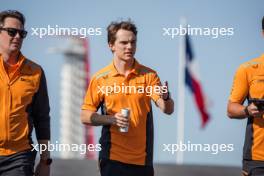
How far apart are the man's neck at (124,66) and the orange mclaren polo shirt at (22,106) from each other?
2.13ft

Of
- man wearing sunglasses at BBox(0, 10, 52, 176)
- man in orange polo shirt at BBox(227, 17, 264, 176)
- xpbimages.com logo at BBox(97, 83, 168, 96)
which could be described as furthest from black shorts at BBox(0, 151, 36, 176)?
man in orange polo shirt at BBox(227, 17, 264, 176)

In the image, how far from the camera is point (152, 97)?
20.6 ft

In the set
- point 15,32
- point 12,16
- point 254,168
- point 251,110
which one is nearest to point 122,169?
point 254,168

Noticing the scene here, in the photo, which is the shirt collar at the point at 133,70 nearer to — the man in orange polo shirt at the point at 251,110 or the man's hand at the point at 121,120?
the man's hand at the point at 121,120

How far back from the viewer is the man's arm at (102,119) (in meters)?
6.02

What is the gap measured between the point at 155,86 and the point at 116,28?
0.56 metres

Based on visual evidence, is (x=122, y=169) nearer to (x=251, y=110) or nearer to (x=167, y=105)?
(x=167, y=105)

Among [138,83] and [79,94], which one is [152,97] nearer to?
[138,83]

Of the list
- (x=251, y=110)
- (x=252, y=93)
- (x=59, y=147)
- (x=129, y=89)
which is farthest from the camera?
(x=59, y=147)

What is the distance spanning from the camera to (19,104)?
232 inches

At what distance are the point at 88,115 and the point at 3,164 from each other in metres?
0.84

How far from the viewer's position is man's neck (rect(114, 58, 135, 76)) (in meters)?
6.44

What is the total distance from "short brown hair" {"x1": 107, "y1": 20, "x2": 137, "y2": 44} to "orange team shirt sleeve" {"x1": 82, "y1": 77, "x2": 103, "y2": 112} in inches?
14.1

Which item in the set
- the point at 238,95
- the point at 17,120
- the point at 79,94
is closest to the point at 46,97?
the point at 17,120
